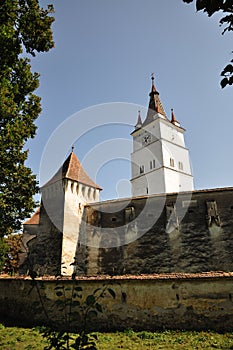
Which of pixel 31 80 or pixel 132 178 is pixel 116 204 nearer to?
pixel 31 80

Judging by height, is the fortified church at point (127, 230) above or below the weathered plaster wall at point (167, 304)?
above

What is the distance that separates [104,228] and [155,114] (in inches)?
912

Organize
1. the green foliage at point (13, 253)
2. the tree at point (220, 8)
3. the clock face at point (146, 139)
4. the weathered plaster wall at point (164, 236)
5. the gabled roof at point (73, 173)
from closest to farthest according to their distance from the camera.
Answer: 1. the tree at point (220, 8)
2. the weathered plaster wall at point (164, 236)
3. the gabled roof at point (73, 173)
4. the green foliage at point (13, 253)
5. the clock face at point (146, 139)

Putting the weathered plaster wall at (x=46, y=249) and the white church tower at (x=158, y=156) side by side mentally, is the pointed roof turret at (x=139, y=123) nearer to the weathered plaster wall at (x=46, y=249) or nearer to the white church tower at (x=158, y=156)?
the white church tower at (x=158, y=156)

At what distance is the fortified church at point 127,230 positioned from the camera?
17234 millimetres

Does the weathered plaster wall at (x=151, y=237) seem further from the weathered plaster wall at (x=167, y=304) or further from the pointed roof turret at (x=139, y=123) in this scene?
the pointed roof turret at (x=139, y=123)

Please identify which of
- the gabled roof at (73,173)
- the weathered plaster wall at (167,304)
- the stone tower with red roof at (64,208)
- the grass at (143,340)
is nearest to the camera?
the grass at (143,340)

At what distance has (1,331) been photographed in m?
10.5

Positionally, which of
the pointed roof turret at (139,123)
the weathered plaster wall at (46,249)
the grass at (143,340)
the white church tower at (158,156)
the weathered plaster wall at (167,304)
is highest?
the pointed roof turret at (139,123)

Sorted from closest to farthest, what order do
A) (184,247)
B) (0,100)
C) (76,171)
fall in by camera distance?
(0,100), (184,247), (76,171)

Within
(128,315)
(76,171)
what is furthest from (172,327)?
(76,171)

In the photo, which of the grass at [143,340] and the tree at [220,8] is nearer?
the tree at [220,8]

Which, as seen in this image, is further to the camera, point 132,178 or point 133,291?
point 132,178

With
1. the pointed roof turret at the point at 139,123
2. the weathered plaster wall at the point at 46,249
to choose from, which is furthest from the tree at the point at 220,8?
the pointed roof turret at the point at 139,123
